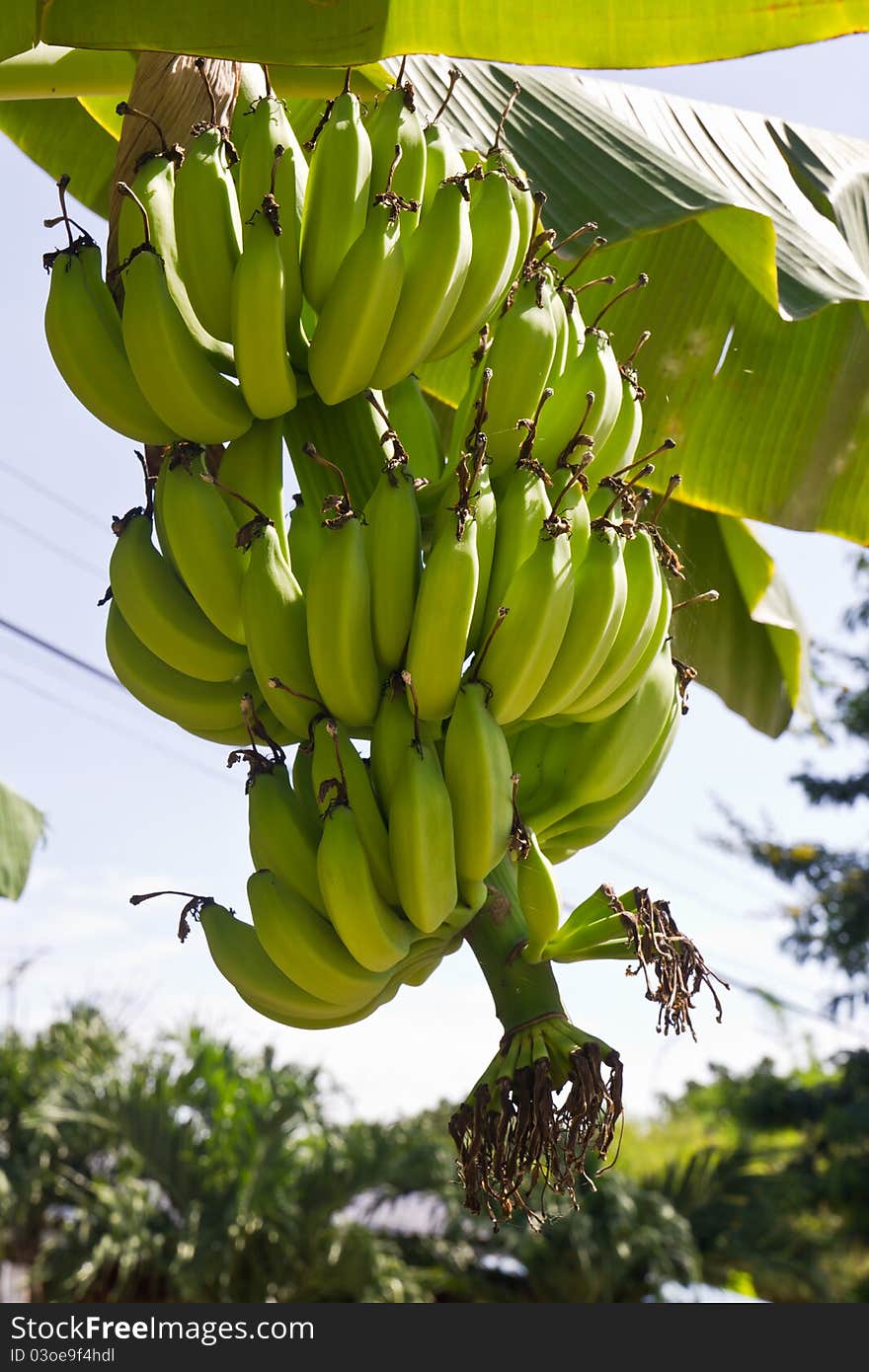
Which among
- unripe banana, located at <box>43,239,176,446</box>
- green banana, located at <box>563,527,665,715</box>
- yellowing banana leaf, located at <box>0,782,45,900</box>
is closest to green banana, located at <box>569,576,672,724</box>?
green banana, located at <box>563,527,665,715</box>

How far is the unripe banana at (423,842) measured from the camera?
89 centimetres

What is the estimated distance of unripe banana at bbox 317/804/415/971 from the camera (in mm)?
895

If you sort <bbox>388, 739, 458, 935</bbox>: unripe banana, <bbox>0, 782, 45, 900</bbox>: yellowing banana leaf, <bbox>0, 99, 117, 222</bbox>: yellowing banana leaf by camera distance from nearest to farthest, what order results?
<bbox>388, 739, 458, 935</bbox>: unripe banana
<bbox>0, 99, 117, 222</bbox>: yellowing banana leaf
<bbox>0, 782, 45, 900</bbox>: yellowing banana leaf

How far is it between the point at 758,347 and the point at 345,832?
1.11 m

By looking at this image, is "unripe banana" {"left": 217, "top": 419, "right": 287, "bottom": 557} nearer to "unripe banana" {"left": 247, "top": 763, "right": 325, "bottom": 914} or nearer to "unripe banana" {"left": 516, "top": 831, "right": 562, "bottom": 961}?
"unripe banana" {"left": 247, "top": 763, "right": 325, "bottom": 914}

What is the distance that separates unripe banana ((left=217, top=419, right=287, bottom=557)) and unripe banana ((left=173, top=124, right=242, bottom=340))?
10 cm

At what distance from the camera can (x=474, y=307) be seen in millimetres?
1075

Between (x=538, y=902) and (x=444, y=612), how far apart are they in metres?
0.25

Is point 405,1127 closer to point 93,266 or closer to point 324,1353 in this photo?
point 324,1353

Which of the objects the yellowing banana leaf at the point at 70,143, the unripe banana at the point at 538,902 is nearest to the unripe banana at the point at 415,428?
the unripe banana at the point at 538,902

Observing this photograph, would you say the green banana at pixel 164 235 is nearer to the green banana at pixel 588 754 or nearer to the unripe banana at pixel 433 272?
the unripe banana at pixel 433 272

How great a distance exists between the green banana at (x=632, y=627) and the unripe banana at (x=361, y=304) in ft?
0.94

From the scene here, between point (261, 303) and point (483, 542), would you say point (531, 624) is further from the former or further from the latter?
point (261, 303)

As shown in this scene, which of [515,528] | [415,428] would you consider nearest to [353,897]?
[515,528]
